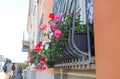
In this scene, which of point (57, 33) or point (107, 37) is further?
point (57, 33)

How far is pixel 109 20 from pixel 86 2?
1118 millimetres

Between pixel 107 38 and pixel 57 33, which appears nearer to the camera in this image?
pixel 107 38

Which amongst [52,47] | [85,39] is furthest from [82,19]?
[52,47]

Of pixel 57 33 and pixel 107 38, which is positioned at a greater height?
pixel 57 33

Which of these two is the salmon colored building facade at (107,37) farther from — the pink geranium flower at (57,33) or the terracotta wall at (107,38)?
the pink geranium flower at (57,33)

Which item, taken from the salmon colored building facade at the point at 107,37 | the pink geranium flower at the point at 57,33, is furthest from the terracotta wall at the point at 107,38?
the pink geranium flower at the point at 57,33

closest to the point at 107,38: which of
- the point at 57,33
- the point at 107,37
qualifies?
the point at 107,37

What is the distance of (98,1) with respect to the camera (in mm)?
2377

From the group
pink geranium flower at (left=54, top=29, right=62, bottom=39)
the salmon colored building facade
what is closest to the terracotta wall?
the salmon colored building facade

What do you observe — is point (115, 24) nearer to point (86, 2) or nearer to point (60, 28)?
point (86, 2)

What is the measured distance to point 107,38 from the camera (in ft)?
6.96

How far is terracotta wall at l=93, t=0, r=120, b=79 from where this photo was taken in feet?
6.32

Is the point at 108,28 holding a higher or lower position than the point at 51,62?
higher

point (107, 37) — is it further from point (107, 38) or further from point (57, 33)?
point (57, 33)
